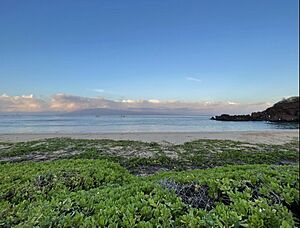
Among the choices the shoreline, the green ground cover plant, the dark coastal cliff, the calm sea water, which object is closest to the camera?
the green ground cover plant

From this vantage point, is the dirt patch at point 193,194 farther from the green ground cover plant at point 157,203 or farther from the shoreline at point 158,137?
the shoreline at point 158,137

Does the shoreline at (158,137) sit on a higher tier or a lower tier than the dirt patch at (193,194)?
lower

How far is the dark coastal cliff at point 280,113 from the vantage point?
53562 millimetres

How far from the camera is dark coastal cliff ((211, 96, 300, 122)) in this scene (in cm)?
5356

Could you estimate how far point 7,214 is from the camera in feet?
7.55

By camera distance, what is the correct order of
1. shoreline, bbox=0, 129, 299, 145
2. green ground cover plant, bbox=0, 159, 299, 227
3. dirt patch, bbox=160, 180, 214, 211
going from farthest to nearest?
shoreline, bbox=0, 129, 299, 145, dirt patch, bbox=160, 180, 214, 211, green ground cover plant, bbox=0, 159, 299, 227

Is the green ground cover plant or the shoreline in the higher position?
the green ground cover plant

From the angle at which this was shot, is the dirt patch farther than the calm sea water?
No

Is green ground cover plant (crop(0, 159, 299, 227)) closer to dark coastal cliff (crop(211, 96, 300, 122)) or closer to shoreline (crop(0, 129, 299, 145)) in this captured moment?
shoreline (crop(0, 129, 299, 145))

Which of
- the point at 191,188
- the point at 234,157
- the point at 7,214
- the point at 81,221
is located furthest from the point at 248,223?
the point at 234,157

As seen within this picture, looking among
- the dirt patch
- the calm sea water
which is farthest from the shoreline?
the dirt patch

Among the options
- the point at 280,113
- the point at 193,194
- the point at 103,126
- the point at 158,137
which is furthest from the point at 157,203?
the point at 280,113

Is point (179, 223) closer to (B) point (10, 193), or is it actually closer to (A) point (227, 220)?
(A) point (227, 220)

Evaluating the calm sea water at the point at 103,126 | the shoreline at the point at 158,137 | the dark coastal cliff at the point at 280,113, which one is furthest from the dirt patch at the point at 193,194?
the dark coastal cliff at the point at 280,113
